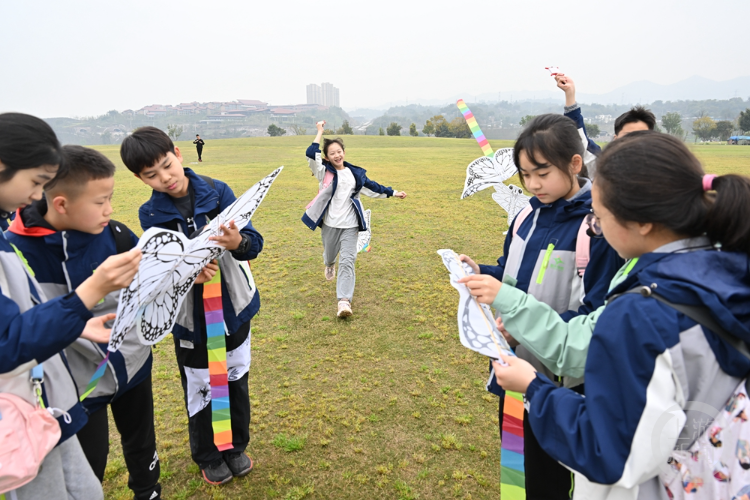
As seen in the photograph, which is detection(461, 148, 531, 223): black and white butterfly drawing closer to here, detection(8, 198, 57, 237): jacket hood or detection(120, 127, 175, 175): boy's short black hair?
detection(120, 127, 175, 175): boy's short black hair

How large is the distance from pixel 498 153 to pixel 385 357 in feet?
7.07

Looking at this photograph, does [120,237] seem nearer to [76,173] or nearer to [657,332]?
[76,173]

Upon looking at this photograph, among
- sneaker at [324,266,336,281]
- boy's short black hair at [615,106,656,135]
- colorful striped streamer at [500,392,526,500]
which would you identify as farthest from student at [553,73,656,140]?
sneaker at [324,266,336,281]

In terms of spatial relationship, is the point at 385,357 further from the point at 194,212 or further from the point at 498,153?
the point at 194,212

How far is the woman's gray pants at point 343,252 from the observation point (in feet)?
17.1

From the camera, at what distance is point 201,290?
7.92 feet

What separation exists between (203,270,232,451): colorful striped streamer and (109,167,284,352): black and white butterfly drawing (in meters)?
0.33

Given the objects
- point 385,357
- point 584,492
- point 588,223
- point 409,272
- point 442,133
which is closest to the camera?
point 584,492

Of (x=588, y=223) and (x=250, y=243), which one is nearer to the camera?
(x=588, y=223)

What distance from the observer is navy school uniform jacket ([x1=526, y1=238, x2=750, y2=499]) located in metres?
0.99

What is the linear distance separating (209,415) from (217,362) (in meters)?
0.42

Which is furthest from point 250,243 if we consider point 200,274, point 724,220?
point 724,220

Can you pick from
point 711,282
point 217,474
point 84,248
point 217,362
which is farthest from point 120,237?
point 711,282

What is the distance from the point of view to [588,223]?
1.81 metres
